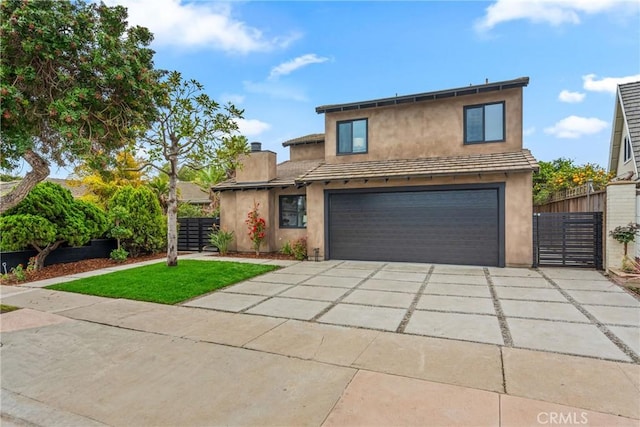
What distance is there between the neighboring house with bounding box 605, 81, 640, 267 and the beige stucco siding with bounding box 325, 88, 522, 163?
300 cm

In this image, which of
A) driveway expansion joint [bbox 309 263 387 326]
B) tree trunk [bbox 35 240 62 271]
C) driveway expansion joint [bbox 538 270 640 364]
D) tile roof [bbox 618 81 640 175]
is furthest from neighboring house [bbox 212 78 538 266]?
tree trunk [bbox 35 240 62 271]

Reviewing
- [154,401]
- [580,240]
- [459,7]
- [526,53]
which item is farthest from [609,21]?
[154,401]

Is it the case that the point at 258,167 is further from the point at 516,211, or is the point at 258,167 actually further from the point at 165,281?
the point at 516,211

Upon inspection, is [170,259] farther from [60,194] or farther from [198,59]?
[198,59]

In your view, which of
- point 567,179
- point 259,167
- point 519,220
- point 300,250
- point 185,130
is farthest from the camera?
point 567,179

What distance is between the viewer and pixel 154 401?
10.1 feet

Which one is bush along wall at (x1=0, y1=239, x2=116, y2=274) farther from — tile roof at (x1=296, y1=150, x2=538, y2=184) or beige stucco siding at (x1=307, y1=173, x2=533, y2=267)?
beige stucco siding at (x1=307, y1=173, x2=533, y2=267)

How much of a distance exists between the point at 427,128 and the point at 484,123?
5.94ft

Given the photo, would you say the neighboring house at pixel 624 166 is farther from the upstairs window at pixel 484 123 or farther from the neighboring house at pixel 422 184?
the upstairs window at pixel 484 123

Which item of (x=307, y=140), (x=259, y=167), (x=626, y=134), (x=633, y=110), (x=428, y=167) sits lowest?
(x=428, y=167)

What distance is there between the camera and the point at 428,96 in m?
11.3

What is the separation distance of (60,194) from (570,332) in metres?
13.1

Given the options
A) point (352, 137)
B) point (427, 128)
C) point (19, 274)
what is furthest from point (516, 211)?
point (19, 274)

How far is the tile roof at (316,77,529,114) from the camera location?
1031cm
